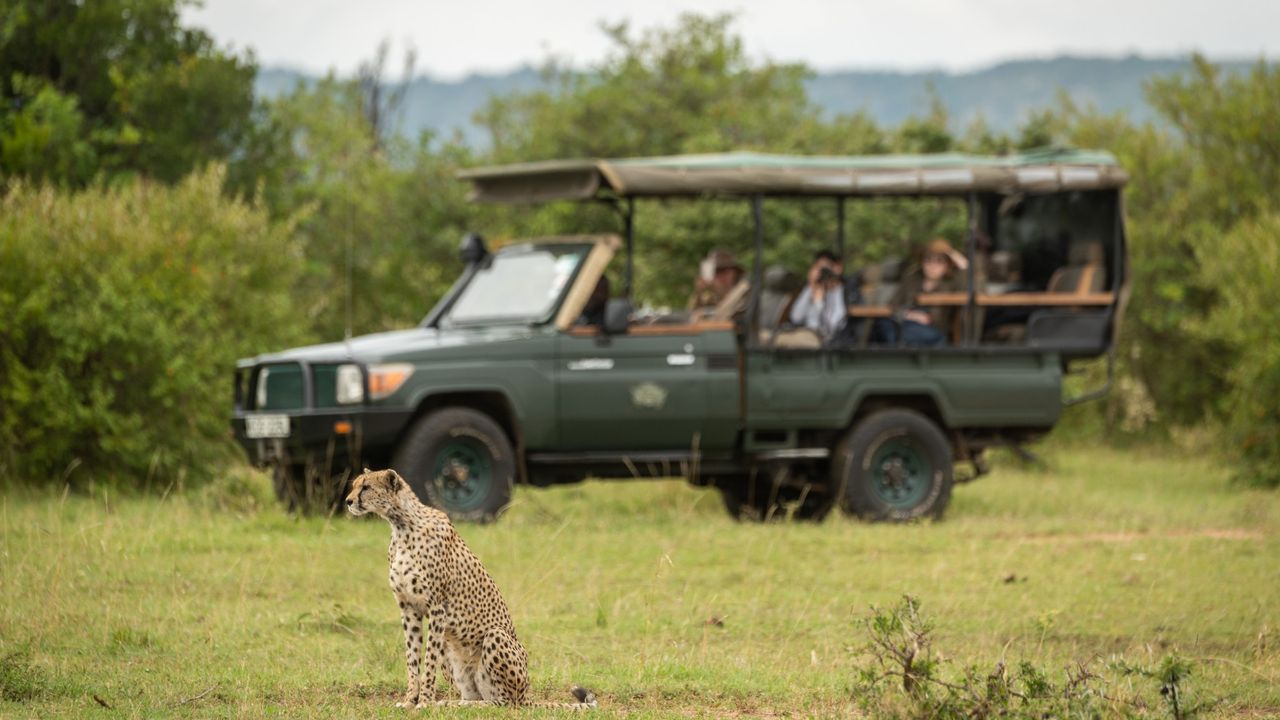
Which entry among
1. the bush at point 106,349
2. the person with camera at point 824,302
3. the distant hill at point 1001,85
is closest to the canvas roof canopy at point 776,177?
the person with camera at point 824,302

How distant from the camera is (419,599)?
6.25 metres

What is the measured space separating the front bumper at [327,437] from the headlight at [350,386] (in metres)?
0.07

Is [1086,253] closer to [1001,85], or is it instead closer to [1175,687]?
[1175,687]

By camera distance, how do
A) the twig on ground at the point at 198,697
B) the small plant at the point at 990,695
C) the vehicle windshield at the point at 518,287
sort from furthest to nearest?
the vehicle windshield at the point at 518,287, the twig on ground at the point at 198,697, the small plant at the point at 990,695

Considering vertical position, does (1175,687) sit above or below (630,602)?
above

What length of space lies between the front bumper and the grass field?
467 millimetres

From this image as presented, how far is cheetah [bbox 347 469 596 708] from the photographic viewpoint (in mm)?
6230

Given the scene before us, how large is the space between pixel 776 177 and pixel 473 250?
2.32 meters

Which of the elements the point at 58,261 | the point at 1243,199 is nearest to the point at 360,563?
the point at 58,261

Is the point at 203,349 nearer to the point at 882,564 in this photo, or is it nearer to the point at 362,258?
the point at 882,564

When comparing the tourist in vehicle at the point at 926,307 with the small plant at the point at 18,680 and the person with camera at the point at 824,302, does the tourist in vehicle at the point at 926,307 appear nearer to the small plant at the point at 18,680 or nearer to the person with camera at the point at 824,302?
the person with camera at the point at 824,302

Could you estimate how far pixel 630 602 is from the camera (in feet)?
30.4

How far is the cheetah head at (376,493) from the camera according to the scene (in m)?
6.31

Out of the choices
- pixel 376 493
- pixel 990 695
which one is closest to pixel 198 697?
pixel 376 493
